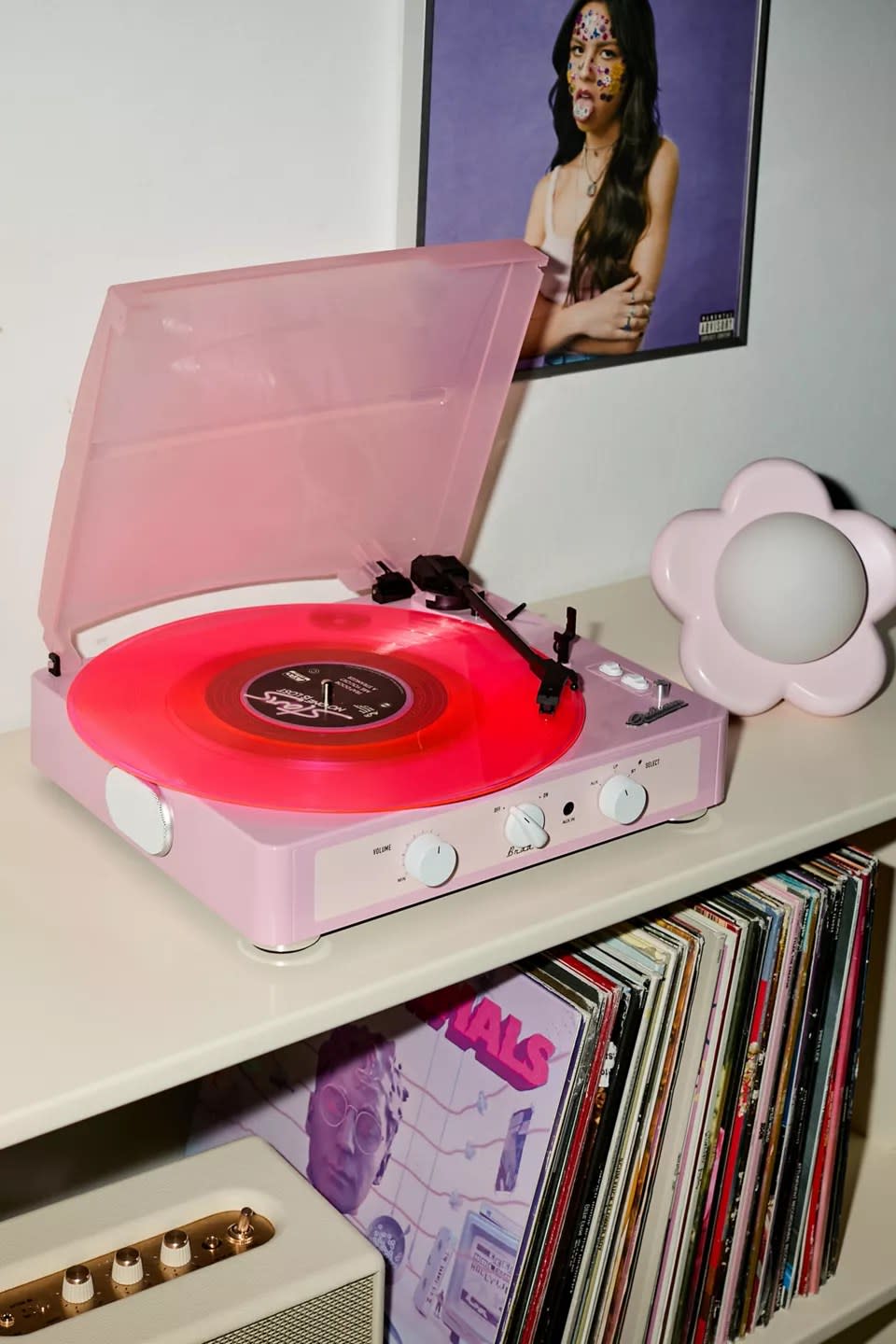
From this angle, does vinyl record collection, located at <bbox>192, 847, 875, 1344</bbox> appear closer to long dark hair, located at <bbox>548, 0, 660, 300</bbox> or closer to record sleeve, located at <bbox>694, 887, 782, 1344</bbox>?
record sleeve, located at <bbox>694, 887, 782, 1344</bbox>

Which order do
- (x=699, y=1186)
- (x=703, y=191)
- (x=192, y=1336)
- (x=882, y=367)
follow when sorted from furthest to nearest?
A: (x=882, y=367) < (x=703, y=191) < (x=699, y=1186) < (x=192, y=1336)

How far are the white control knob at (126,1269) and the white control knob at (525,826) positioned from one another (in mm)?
384

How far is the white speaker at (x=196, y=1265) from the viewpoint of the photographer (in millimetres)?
1021

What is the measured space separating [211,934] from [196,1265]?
0.86 ft

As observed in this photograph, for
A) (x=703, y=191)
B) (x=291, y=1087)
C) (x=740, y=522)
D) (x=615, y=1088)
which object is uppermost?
(x=703, y=191)

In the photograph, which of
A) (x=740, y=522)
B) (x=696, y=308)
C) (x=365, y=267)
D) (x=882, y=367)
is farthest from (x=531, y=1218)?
(x=882, y=367)

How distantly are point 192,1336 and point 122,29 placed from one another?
887 millimetres

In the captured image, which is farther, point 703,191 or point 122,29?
point 703,191

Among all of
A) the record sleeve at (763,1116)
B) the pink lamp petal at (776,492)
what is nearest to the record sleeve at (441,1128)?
the record sleeve at (763,1116)

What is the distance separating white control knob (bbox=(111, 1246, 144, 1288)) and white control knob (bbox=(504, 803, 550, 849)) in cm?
38

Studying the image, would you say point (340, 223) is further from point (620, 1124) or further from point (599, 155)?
point (620, 1124)

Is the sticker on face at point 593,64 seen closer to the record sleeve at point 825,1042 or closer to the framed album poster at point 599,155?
the framed album poster at point 599,155

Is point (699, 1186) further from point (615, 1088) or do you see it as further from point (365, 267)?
point (365, 267)

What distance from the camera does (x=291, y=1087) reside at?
1.40m
